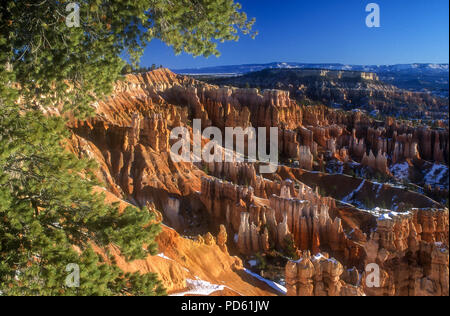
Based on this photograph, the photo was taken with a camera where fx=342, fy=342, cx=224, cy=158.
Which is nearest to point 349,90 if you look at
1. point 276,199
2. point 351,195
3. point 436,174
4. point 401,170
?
point 401,170

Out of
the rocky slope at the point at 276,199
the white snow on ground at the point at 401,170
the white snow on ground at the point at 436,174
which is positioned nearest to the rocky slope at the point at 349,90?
the white snow on ground at the point at 436,174

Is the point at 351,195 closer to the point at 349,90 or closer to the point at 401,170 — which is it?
the point at 401,170

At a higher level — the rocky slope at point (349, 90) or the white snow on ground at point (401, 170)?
the rocky slope at point (349, 90)

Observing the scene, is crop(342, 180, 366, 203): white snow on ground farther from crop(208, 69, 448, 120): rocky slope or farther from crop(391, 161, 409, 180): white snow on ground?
crop(208, 69, 448, 120): rocky slope

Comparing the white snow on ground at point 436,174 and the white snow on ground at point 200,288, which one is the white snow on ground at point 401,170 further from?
the white snow on ground at point 200,288

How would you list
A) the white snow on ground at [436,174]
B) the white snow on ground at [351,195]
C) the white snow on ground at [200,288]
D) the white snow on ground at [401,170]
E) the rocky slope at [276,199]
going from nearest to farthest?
the white snow on ground at [200,288] → the rocky slope at [276,199] → the white snow on ground at [351,195] → the white snow on ground at [436,174] → the white snow on ground at [401,170]

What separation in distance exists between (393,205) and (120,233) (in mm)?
36797

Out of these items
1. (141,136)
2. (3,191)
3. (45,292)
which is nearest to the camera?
(45,292)

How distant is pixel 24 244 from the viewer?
5879 mm

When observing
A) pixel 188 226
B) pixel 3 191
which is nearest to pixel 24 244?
pixel 3 191

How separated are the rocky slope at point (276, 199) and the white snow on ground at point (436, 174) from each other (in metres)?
2.72

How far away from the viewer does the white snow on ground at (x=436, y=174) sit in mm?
48438

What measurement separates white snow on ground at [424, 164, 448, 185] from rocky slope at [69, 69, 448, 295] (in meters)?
2.72
